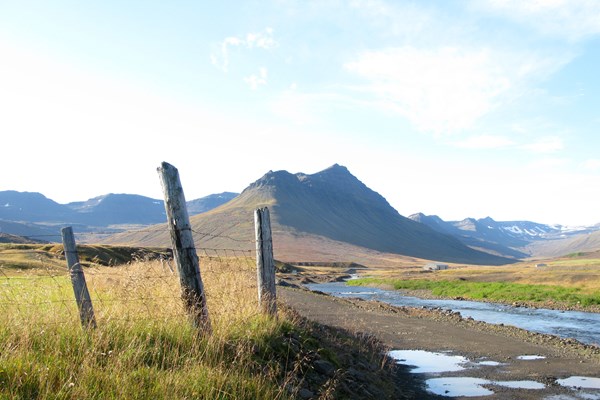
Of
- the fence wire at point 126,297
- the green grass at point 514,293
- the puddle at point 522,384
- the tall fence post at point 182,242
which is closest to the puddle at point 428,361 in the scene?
the puddle at point 522,384

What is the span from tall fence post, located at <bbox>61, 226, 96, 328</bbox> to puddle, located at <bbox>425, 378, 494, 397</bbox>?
31.3 ft

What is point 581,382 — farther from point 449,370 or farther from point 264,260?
point 264,260

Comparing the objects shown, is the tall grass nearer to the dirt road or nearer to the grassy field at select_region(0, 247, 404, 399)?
the grassy field at select_region(0, 247, 404, 399)

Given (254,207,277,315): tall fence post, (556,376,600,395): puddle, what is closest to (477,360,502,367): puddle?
(556,376,600,395): puddle

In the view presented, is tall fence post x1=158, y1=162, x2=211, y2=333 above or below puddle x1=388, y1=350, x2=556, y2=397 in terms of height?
above

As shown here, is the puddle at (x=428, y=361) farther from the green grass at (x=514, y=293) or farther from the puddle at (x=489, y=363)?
the green grass at (x=514, y=293)

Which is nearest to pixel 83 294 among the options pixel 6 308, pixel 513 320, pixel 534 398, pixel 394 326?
pixel 6 308

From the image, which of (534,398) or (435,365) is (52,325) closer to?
(534,398)

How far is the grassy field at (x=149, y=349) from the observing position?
205 inches

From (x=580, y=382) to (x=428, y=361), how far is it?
477 cm

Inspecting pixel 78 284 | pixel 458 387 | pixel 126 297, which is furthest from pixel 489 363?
pixel 78 284

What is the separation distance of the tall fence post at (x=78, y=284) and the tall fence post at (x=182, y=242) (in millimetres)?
1464

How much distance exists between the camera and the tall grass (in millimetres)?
5168

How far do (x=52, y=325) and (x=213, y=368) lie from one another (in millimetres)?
2337
